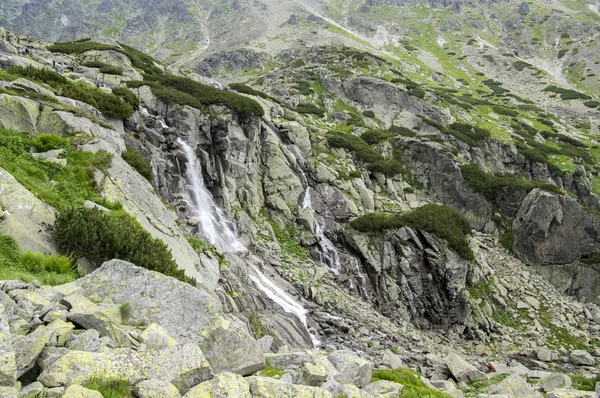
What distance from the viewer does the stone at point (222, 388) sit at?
4.89m

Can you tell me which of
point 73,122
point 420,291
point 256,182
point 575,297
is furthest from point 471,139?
point 73,122

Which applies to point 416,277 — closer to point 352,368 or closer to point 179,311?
point 352,368

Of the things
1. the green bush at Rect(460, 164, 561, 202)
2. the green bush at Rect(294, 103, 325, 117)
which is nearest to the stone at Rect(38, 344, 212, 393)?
the green bush at Rect(460, 164, 561, 202)

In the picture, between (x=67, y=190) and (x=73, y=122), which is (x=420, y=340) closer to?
(x=67, y=190)

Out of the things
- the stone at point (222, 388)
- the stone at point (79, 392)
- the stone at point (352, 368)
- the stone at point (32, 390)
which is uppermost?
the stone at point (79, 392)

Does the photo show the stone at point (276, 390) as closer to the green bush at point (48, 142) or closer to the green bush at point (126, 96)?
the green bush at point (48, 142)

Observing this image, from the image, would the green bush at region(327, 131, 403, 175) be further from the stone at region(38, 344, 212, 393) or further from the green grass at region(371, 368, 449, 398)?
the stone at region(38, 344, 212, 393)

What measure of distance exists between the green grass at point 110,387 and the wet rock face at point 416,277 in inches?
973

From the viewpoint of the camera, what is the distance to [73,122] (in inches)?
666

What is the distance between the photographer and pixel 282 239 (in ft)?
94.6

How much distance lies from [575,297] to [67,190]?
4060 cm

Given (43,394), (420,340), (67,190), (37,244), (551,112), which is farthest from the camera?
(551,112)

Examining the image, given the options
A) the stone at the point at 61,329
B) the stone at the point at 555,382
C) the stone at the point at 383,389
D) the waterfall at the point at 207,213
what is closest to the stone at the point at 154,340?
the stone at the point at 61,329

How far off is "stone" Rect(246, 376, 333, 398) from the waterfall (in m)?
17.7
